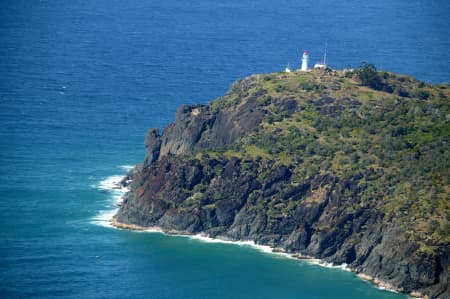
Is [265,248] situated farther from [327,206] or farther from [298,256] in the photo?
[327,206]

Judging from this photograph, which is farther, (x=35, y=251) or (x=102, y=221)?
(x=102, y=221)

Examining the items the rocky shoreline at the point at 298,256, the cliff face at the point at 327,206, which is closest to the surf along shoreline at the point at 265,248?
the rocky shoreline at the point at 298,256

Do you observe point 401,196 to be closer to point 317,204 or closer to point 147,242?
point 317,204

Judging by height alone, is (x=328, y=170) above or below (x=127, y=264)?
above

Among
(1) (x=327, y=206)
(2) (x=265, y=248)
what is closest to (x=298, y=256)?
(2) (x=265, y=248)

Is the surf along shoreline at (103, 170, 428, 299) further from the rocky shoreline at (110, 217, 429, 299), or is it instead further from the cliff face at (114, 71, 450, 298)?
the cliff face at (114, 71, 450, 298)

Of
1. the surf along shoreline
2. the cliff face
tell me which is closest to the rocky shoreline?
the surf along shoreline

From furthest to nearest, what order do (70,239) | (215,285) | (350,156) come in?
(350,156)
(70,239)
(215,285)

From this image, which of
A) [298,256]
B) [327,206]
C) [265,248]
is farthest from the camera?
[327,206]

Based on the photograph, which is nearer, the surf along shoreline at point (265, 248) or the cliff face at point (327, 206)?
the surf along shoreline at point (265, 248)

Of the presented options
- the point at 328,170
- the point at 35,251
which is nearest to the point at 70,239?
the point at 35,251

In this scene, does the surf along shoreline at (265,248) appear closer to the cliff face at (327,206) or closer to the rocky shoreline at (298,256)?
the rocky shoreline at (298,256)
